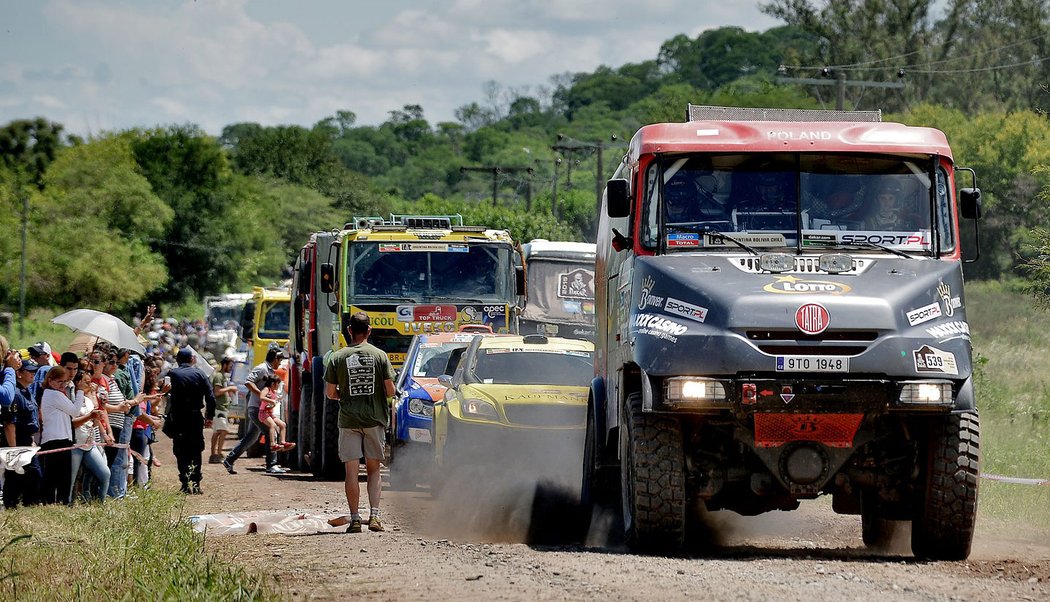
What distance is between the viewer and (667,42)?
162m

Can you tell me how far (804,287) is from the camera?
949 centimetres

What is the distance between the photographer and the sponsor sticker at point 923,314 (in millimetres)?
9422

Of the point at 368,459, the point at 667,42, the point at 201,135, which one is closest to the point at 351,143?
the point at 667,42

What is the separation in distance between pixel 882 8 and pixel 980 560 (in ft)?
206

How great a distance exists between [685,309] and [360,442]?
3935 millimetres

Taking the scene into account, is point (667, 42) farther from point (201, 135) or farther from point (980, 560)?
point (980, 560)

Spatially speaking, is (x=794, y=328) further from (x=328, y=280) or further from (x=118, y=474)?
(x=328, y=280)

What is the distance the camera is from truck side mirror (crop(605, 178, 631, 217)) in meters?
10.4

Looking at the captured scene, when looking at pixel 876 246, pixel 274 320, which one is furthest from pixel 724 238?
pixel 274 320

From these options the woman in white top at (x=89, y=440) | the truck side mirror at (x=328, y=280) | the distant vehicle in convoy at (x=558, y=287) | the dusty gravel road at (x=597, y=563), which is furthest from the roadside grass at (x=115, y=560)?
the distant vehicle in convoy at (x=558, y=287)

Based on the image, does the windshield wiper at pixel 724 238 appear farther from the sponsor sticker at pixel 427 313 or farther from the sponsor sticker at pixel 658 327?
the sponsor sticker at pixel 427 313

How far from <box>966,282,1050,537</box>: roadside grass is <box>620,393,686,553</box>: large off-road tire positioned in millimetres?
4735

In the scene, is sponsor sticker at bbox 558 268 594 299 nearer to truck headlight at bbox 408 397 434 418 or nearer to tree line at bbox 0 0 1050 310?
truck headlight at bbox 408 397 434 418

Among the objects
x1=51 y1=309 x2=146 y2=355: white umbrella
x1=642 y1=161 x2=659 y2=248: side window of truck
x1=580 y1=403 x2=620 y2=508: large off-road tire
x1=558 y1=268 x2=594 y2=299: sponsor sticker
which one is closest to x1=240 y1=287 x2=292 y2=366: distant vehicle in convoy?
x1=558 y1=268 x2=594 y2=299: sponsor sticker
